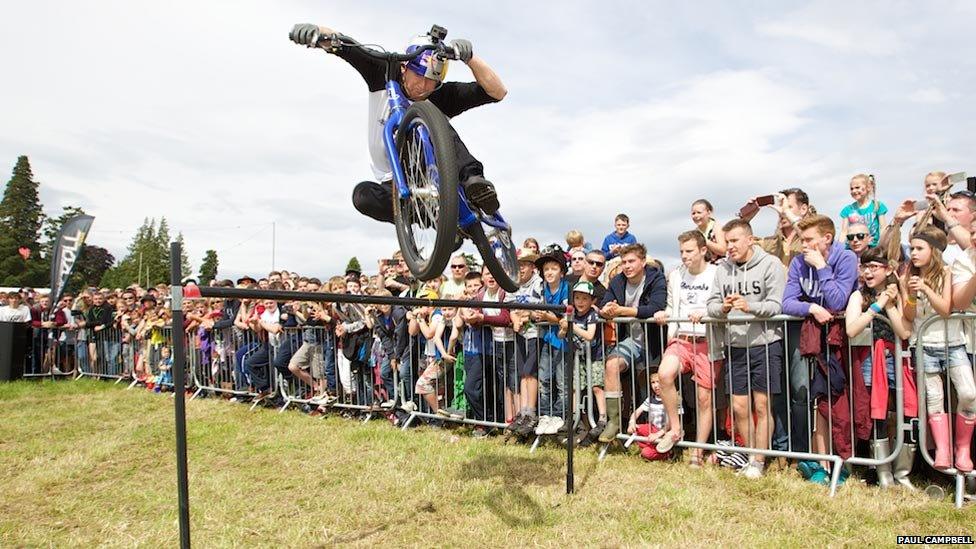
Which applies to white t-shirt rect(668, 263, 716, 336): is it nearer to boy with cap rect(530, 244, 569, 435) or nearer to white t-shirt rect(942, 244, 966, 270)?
boy with cap rect(530, 244, 569, 435)

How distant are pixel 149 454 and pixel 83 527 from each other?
2.00 meters

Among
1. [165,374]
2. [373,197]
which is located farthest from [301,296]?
[165,374]

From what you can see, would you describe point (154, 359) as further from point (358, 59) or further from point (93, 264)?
point (93, 264)

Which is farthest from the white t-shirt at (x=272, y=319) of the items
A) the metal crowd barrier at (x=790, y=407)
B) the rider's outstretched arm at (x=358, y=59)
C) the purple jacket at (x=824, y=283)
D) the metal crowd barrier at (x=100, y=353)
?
the purple jacket at (x=824, y=283)

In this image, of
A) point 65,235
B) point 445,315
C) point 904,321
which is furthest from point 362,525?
point 65,235

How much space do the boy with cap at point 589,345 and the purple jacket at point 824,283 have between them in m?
1.65

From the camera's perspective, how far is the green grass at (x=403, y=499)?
12.6ft

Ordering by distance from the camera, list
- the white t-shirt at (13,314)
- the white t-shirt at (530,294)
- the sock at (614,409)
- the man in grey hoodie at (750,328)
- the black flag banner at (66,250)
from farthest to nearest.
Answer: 1. the black flag banner at (66,250)
2. the white t-shirt at (13,314)
3. the white t-shirt at (530,294)
4. the sock at (614,409)
5. the man in grey hoodie at (750,328)

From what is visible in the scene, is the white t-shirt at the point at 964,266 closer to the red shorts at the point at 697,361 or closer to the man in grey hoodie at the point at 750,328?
the man in grey hoodie at the point at 750,328

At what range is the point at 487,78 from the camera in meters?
3.83

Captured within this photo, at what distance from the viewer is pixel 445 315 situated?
6895 mm

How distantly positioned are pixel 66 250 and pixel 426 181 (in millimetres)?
13012

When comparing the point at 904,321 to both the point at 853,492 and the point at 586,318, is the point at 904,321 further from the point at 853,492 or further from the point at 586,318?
the point at 586,318

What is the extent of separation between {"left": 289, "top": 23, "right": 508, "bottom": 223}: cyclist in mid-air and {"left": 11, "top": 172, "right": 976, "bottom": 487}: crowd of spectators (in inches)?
37.0
